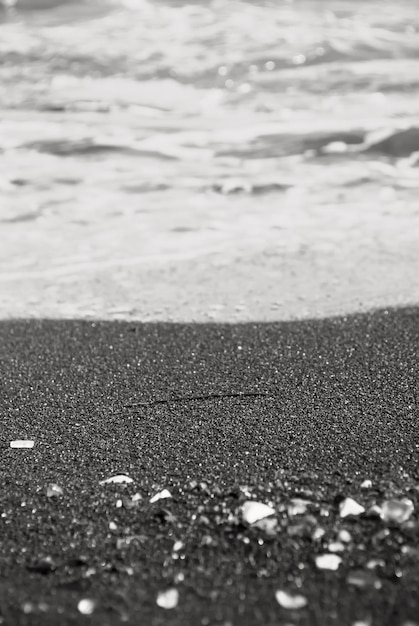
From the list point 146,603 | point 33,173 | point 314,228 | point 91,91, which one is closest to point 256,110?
point 91,91

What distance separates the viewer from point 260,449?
2.02 meters

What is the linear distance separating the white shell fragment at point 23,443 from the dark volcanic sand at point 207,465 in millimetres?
19

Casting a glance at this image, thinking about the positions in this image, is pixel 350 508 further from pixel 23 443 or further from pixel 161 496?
pixel 23 443

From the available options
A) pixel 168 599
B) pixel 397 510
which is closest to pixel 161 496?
pixel 168 599

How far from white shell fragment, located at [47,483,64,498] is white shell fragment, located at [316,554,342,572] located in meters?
0.57

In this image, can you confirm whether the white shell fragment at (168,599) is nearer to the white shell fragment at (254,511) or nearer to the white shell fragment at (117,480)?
the white shell fragment at (254,511)

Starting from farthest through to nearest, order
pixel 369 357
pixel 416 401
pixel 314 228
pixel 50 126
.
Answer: pixel 50 126
pixel 314 228
pixel 369 357
pixel 416 401

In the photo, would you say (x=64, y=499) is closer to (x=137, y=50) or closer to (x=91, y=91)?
(x=91, y=91)

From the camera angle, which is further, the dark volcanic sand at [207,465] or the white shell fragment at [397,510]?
the white shell fragment at [397,510]

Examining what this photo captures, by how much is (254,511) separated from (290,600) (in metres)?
0.27

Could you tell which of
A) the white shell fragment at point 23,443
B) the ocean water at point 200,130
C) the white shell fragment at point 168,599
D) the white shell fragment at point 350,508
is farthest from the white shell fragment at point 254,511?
the ocean water at point 200,130

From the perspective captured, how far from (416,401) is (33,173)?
397 centimetres

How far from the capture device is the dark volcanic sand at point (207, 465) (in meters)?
1.51

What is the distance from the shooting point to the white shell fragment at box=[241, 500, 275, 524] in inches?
67.5
